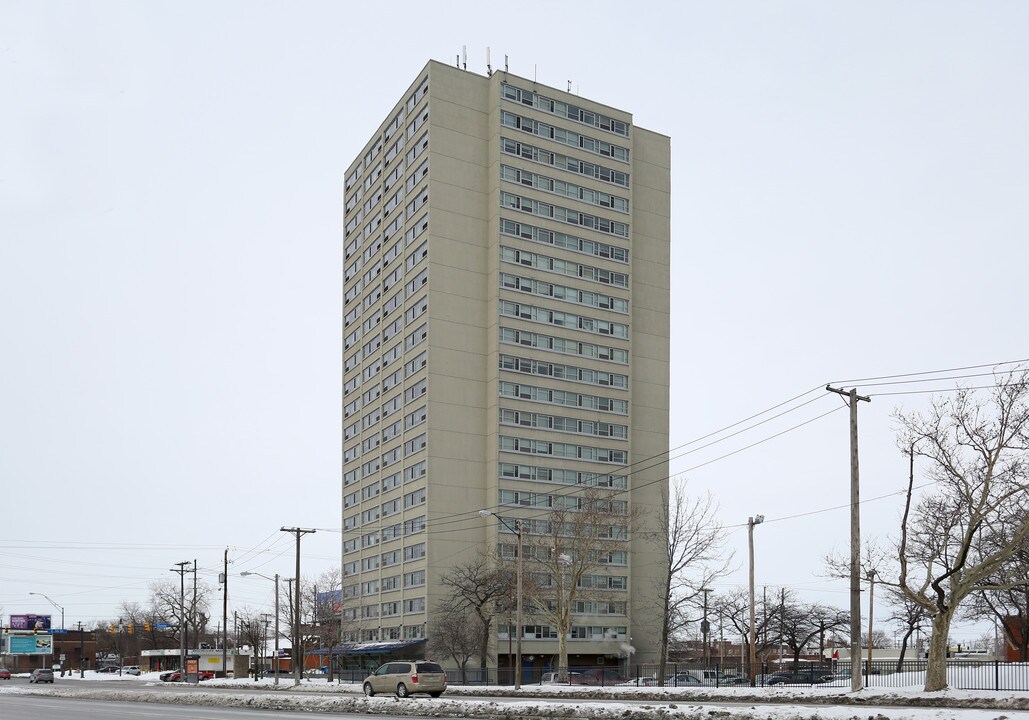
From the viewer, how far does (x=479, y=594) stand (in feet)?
325

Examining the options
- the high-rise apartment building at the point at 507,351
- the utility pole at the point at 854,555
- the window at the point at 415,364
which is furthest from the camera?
the window at the point at 415,364

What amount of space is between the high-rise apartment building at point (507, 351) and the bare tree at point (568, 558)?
3.91ft

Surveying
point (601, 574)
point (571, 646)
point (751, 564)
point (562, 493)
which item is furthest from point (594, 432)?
point (751, 564)

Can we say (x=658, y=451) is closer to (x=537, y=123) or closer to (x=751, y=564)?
(x=537, y=123)

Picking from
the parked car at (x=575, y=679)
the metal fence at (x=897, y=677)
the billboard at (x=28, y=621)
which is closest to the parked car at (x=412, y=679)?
the metal fence at (x=897, y=677)

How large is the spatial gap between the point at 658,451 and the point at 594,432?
414 inches

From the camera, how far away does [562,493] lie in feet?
376

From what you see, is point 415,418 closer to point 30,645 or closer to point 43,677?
point 43,677

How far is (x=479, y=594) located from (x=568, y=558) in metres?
26.5

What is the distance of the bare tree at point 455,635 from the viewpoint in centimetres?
9638

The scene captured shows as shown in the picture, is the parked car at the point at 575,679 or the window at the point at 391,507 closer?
the parked car at the point at 575,679

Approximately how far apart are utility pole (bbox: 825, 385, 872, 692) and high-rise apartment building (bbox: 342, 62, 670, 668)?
66.4 meters

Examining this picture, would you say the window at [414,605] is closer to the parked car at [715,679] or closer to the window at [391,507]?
the window at [391,507]

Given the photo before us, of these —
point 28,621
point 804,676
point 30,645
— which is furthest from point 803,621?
point 28,621
